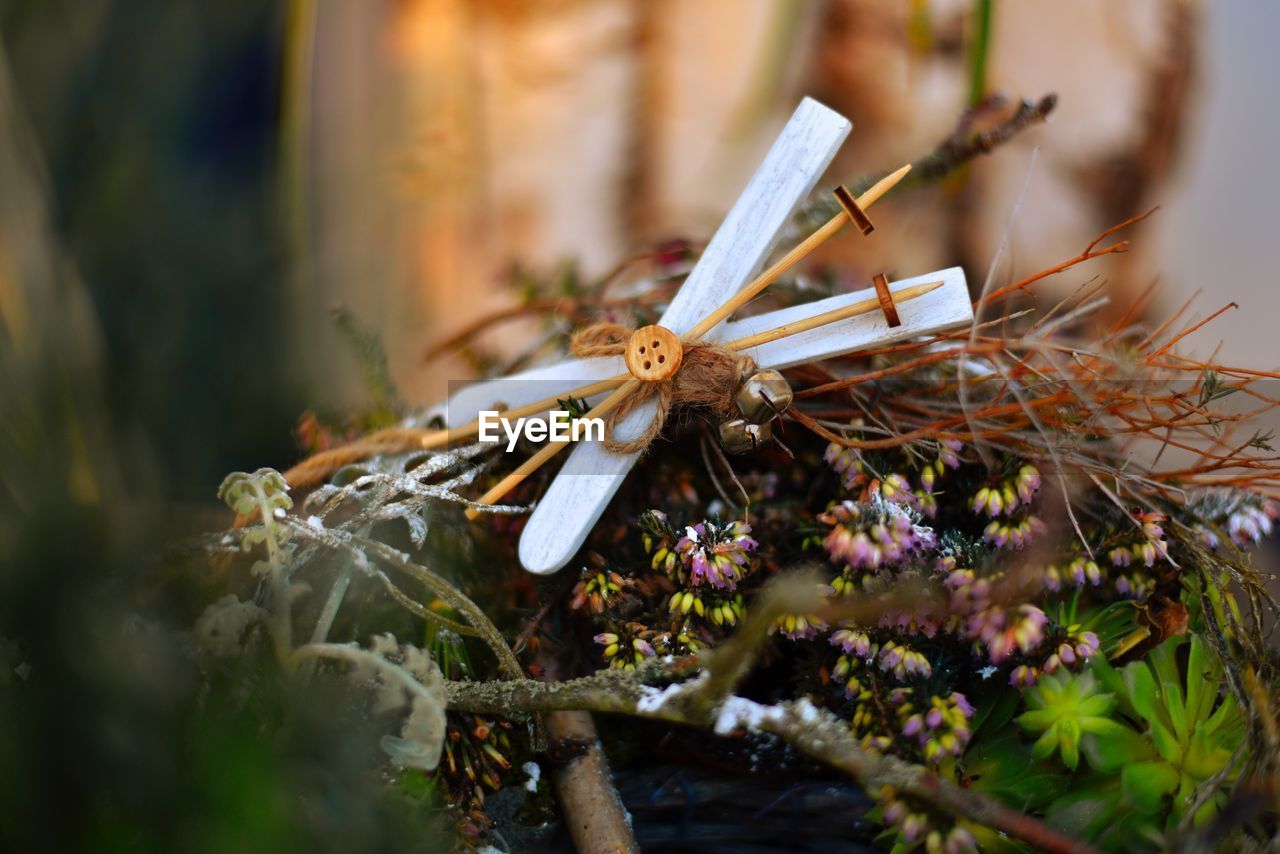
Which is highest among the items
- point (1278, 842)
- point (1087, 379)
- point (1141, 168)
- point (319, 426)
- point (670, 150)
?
point (670, 150)

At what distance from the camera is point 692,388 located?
1.65 feet

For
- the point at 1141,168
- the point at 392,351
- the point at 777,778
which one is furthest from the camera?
the point at 1141,168

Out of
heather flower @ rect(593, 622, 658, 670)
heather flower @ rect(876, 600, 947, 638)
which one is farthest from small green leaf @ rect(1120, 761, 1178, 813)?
heather flower @ rect(593, 622, 658, 670)

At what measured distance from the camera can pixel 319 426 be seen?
0.62m

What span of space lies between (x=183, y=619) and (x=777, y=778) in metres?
0.36

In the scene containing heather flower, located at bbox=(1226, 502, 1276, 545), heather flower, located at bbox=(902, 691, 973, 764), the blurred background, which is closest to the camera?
heather flower, located at bbox=(902, 691, 973, 764)

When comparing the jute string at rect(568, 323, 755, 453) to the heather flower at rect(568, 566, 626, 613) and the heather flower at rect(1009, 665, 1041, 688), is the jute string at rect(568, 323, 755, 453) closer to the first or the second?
the heather flower at rect(568, 566, 626, 613)

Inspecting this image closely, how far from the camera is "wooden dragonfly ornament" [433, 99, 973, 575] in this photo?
489 millimetres

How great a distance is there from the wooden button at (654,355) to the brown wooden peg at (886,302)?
107 millimetres

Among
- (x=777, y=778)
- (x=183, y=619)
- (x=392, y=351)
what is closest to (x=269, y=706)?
(x=183, y=619)

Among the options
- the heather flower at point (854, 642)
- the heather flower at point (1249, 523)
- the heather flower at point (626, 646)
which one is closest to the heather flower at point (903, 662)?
the heather flower at point (854, 642)

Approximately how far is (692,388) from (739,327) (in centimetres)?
6

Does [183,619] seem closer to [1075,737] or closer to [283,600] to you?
[283,600]

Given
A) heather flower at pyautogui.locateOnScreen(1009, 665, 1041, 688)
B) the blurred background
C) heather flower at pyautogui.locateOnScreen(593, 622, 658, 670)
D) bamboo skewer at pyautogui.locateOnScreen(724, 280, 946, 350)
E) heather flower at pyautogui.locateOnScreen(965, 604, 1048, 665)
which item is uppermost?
the blurred background
